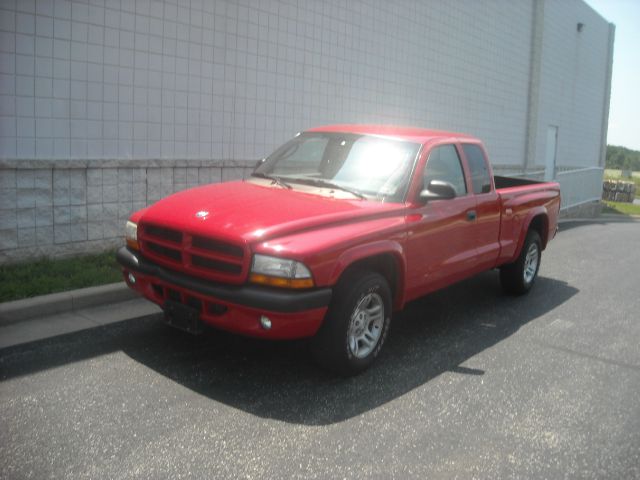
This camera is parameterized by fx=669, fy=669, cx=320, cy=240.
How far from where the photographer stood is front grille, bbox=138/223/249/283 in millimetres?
4559

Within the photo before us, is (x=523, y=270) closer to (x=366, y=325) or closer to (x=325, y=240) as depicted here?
(x=366, y=325)

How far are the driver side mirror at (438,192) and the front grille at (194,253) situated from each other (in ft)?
6.08

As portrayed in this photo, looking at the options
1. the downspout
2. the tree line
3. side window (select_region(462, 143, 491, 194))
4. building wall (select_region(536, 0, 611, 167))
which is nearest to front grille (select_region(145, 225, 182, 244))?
side window (select_region(462, 143, 491, 194))

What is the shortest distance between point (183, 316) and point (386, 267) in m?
1.65

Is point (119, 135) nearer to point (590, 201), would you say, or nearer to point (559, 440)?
point (559, 440)

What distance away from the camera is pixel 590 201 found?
1998 centimetres

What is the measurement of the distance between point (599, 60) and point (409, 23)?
596 inches

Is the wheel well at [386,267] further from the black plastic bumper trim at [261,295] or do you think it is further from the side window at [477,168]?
the side window at [477,168]

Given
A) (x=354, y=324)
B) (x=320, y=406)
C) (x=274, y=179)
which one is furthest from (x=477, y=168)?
(x=320, y=406)

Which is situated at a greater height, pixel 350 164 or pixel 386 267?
pixel 350 164

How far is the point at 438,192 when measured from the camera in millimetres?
5566

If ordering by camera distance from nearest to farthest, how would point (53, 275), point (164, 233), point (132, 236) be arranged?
1. point (164, 233)
2. point (132, 236)
3. point (53, 275)

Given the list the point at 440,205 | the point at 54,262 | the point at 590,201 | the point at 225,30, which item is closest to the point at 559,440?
the point at 440,205

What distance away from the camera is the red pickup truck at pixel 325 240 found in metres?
4.51
